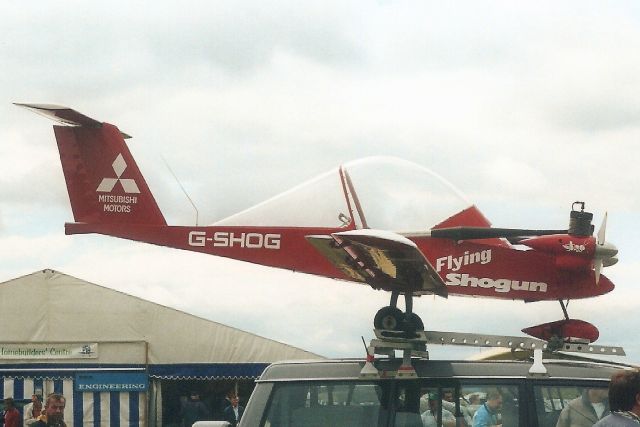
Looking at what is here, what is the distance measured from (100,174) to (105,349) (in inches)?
205

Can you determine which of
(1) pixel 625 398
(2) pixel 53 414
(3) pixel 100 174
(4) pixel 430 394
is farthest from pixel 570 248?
(1) pixel 625 398

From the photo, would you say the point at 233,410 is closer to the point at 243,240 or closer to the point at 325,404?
the point at 243,240

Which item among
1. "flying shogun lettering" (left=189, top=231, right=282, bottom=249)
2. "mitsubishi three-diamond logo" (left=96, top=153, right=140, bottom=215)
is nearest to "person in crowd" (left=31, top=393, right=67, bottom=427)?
"flying shogun lettering" (left=189, top=231, right=282, bottom=249)

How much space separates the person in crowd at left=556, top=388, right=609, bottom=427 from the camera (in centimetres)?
589

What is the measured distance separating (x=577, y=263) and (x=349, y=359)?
7.79 meters

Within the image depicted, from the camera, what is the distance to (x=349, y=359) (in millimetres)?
6457

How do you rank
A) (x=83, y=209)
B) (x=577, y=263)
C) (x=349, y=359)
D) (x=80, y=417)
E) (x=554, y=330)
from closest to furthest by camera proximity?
(x=349, y=359) → (x=554, y=330) → (x=577, y=263) → (x=83, y=209) → (x=80, y=417)

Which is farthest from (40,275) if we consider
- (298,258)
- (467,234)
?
(467,234)

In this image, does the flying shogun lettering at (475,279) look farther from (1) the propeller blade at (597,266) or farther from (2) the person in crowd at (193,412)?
(2) the person in crowd at (193,412)

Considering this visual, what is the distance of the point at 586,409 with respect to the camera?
594cm

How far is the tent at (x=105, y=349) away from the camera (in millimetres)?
Result: 20844

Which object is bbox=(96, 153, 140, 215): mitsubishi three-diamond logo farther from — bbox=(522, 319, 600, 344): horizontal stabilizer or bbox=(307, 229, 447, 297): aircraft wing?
bbox=(522, 319, 600, 344): horizontal stabilizer

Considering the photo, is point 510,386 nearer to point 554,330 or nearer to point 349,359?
point 349,359

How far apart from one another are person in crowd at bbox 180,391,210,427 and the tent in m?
0.91
